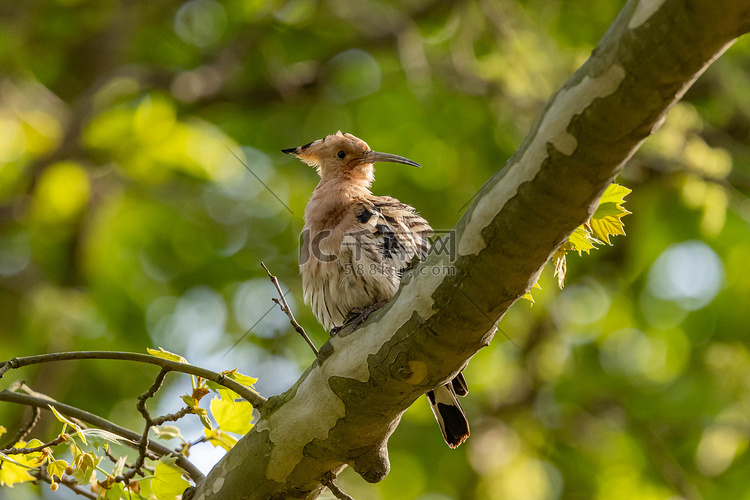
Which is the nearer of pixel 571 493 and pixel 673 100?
pixel 673 100

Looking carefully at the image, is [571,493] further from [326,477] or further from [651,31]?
[651,31]

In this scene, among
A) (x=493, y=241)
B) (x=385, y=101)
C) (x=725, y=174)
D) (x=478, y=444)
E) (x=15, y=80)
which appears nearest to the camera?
(x=493, y=241)

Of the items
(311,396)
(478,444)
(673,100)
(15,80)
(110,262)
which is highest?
(15,80)

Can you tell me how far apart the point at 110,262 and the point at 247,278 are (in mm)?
1486

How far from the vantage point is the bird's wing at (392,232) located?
353 cm

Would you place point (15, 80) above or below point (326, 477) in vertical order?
above

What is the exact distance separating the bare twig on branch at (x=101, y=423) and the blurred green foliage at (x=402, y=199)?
3939mm

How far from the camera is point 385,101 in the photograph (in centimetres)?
789

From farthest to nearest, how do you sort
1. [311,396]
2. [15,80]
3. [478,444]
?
1. [478,444]
2. [15,80]
3. [311,396]

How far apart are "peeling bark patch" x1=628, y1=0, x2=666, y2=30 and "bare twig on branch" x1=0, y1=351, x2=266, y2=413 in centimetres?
156

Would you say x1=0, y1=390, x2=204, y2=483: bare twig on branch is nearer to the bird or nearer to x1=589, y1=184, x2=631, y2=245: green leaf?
the bird

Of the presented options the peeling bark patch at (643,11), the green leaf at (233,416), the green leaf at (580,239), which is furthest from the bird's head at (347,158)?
the peeling bark patch at (643,11)

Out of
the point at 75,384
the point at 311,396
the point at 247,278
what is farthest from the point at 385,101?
the point at 311,396

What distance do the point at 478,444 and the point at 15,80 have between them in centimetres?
563
